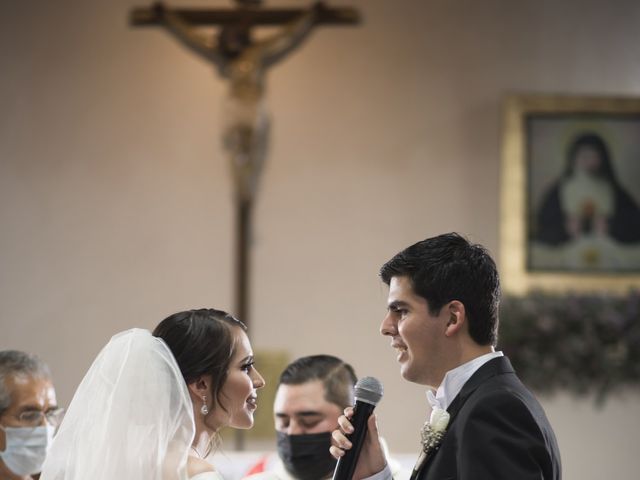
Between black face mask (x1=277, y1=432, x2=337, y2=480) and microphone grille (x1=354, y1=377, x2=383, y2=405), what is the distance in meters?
0.97

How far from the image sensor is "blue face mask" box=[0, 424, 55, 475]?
350 centimetres

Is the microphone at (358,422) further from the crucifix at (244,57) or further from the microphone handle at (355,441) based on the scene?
the crucifix at (244,57)

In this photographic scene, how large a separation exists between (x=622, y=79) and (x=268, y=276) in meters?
2.73

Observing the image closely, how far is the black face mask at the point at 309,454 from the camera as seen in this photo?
3.53 meters

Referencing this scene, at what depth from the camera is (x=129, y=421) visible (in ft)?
8.46

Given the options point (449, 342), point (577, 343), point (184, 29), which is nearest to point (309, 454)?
point (449, 342)

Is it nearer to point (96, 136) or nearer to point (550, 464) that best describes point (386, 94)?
point (96, 136)

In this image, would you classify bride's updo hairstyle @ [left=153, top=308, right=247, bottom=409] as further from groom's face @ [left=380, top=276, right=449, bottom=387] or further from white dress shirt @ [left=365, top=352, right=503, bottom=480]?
white dress shirt @ [left=365, top=352, right=503, bottom=480]

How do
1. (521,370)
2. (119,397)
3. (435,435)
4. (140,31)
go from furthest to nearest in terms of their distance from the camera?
1. (140,31)
2. (521,370)
3. (119,397)
4. (435,435)

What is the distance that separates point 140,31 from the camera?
671 cm

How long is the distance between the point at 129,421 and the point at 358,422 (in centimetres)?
60

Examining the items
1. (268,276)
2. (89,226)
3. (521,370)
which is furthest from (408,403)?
(89,226)

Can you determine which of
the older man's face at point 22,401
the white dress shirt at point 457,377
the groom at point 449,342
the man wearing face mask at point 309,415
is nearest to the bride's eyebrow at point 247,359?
the groom at point 449,342

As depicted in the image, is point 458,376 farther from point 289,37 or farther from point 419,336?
point 289,37
